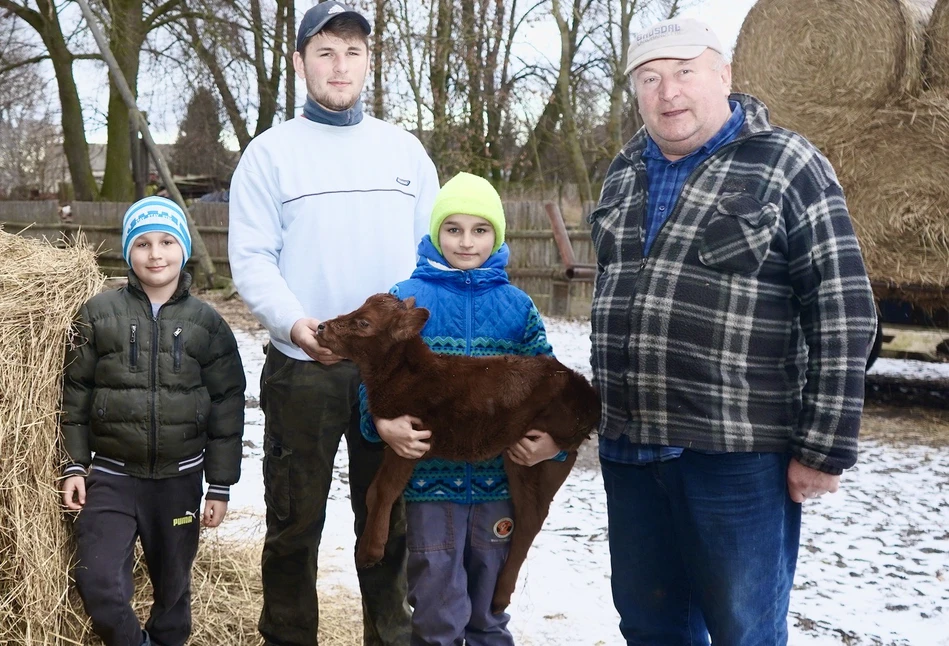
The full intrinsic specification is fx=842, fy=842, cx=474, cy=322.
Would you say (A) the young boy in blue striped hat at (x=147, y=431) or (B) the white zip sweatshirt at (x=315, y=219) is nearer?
(A) the young boy in blue striped hat at (x=147, y=431)

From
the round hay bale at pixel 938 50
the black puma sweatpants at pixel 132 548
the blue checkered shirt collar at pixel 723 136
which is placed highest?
the round hay bale at pixel 938 50

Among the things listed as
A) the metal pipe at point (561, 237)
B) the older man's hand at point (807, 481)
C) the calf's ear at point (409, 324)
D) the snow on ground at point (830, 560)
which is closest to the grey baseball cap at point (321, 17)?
the calf's ear at point (409, 324)

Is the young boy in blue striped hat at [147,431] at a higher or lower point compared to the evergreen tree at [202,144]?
lower

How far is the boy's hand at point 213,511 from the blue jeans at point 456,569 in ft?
2.49

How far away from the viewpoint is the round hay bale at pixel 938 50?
5668 mm

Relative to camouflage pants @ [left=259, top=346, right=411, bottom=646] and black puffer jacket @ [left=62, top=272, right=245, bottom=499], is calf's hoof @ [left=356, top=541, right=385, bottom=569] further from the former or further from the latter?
black puffer jacket @ [left=62, top=272, right=245, bottom=499]

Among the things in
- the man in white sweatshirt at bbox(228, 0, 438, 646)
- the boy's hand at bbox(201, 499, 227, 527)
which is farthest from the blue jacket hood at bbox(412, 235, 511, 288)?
the boy's hand at bbox(201, 499, 227, 527)

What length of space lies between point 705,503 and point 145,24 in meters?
17.7

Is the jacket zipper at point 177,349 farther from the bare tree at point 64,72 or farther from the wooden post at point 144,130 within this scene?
the bare tree at point 64,72

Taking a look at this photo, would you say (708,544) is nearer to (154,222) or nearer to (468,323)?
(468,323)

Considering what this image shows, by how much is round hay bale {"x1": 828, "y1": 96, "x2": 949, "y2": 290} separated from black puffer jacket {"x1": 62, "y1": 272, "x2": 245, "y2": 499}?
16.7 ft

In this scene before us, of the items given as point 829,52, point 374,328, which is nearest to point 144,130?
Answer: point 829,52

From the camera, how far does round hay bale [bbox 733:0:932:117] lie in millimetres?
5844

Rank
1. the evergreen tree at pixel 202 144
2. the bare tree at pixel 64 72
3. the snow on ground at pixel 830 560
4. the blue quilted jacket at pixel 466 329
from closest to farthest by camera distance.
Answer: the blue quilted jacket at pixel 466 329 → the snow on ground at pixel 830 560 → the bare tree at pixel 64 72 → the evergreen tree at pixel 202 144
